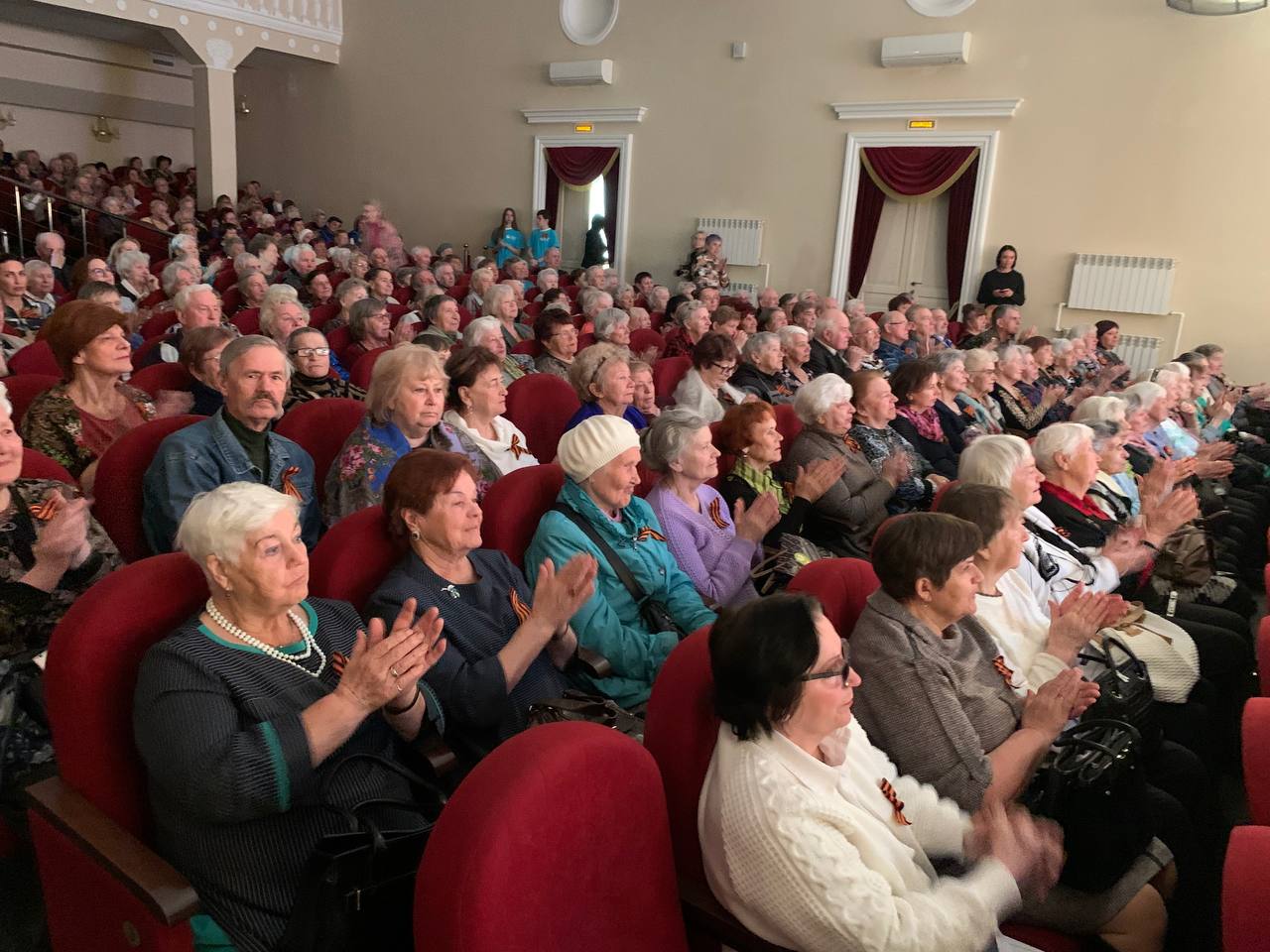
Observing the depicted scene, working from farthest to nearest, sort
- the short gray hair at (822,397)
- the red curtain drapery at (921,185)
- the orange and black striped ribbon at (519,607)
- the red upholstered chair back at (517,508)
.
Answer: the red curtain drapery at (921,185) → the short gray hair at (822,397) → the red upholstered chair back at (517,508) → the orange and black striped ribbon at (519,607)

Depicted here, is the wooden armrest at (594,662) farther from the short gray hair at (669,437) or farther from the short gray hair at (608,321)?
the short gray hair at (608,321)

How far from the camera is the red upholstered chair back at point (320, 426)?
10.1 ft

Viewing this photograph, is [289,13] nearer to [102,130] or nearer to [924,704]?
[102,130]

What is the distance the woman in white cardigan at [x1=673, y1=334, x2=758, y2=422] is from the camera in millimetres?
4391

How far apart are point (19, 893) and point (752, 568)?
195cm

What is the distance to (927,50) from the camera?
9219 millimetres

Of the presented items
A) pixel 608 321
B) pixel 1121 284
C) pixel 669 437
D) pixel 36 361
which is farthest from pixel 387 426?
pixel 1121 284

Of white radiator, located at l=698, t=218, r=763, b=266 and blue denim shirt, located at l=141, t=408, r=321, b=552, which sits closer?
blue denim shirt, located at l=141, t=408, r=321, b=552

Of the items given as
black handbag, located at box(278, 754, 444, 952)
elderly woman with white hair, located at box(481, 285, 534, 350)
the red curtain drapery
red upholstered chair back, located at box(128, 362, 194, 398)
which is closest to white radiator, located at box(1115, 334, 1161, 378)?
the red curtain drapery

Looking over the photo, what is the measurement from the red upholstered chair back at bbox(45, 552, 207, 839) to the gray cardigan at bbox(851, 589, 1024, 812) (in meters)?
1.26

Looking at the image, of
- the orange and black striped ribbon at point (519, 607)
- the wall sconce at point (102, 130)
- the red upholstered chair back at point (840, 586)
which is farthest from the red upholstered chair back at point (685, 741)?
the wall sconce at point (102, 130)

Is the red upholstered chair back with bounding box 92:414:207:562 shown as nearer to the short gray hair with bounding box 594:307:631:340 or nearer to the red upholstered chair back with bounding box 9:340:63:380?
the red upholstered chair back with bounding box 9:340:63:380

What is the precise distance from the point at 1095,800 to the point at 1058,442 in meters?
1.75

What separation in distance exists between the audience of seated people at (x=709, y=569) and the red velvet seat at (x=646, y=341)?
1321 mm
